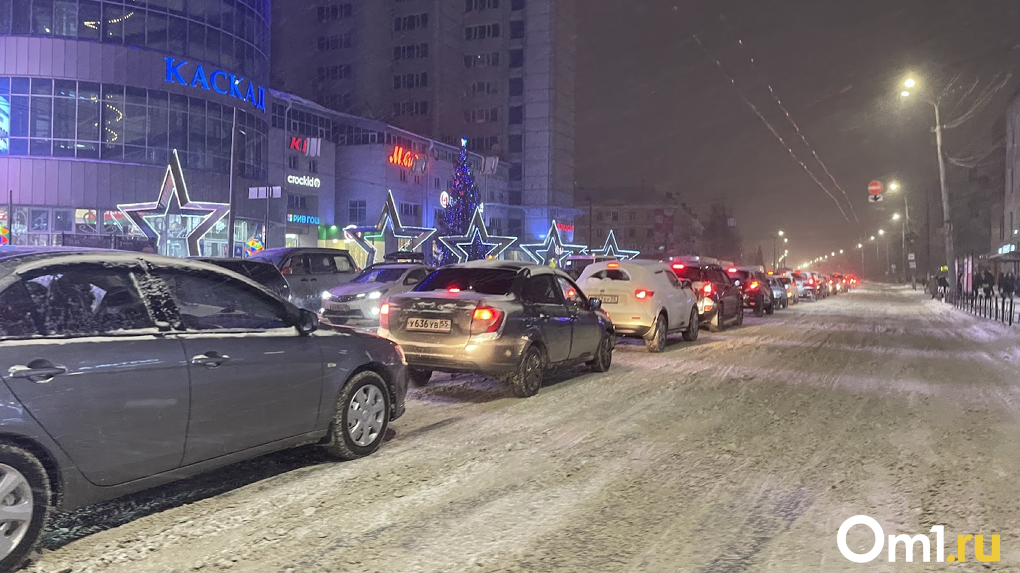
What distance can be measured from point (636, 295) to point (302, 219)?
4512 cm

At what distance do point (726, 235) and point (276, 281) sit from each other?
118923 mm

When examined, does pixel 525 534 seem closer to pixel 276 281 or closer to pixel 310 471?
pixel 310 471

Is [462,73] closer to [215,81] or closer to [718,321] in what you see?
[215,81]

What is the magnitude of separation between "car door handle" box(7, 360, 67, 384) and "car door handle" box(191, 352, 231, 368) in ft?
2.58

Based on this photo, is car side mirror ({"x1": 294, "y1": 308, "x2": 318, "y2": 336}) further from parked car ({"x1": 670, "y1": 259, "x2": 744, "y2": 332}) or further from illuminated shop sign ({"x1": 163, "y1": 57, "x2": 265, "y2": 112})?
illuminated shop sign ({"x1": 163, "y1": 57, "x2": 265, "y2": 112})

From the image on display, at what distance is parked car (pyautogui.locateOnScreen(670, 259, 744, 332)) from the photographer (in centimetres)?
1784

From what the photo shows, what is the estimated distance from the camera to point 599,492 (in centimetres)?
496

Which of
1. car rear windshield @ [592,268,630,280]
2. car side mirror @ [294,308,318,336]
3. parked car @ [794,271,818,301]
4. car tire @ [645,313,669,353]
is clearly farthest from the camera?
parked car @ [794,271,818,301]

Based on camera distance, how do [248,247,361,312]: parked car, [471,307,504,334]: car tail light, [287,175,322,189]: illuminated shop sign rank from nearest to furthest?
[471,307,504,334]: car tail light < [248,247,361,312]: parked car < [287,175,322,189]: illuminated shop sign

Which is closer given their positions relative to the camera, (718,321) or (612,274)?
(612,274)

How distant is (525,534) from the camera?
415 centimetres

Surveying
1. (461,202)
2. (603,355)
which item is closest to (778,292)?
(603,355)

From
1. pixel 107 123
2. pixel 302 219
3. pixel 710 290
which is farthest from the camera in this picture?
pixel 302 219

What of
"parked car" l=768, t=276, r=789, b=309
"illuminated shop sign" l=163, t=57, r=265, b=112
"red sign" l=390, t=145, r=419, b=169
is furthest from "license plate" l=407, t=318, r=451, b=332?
"red sign" l=390, t=145, r=419, b=169
